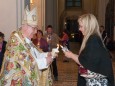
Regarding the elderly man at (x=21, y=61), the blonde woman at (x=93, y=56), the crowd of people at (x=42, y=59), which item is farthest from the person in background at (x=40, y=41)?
the blonde woman at (x=93, y=56)

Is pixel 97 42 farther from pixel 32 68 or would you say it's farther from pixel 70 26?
pixel 70 26

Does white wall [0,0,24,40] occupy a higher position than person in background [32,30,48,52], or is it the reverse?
white wall [0,0,24,40]

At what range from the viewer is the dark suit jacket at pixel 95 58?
4.66m

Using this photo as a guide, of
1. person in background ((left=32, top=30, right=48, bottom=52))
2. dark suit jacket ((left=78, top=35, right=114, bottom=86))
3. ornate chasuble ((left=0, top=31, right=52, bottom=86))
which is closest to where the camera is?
dark suit jacket ((left=78, top=35, right=114, bottom=86))

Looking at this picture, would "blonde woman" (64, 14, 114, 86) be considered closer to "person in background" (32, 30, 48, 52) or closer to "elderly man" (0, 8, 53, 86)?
A: "elderly man" (0, 8, 53, 86)

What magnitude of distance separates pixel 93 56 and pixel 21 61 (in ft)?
2.98

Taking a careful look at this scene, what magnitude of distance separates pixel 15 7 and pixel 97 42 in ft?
11.4

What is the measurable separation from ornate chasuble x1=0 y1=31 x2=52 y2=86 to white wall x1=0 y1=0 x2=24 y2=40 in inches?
114

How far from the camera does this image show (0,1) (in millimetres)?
7848

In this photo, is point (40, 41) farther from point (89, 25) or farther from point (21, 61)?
point (89, 25)

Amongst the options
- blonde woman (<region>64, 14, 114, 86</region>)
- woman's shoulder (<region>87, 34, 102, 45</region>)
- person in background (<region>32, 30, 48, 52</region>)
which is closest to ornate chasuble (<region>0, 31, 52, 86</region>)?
blonde woman (<region>64, 14, 114, 86</region>)

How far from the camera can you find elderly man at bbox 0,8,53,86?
4.88 m

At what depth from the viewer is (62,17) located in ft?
149

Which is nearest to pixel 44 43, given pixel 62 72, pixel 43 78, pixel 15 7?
pixel 15 7
